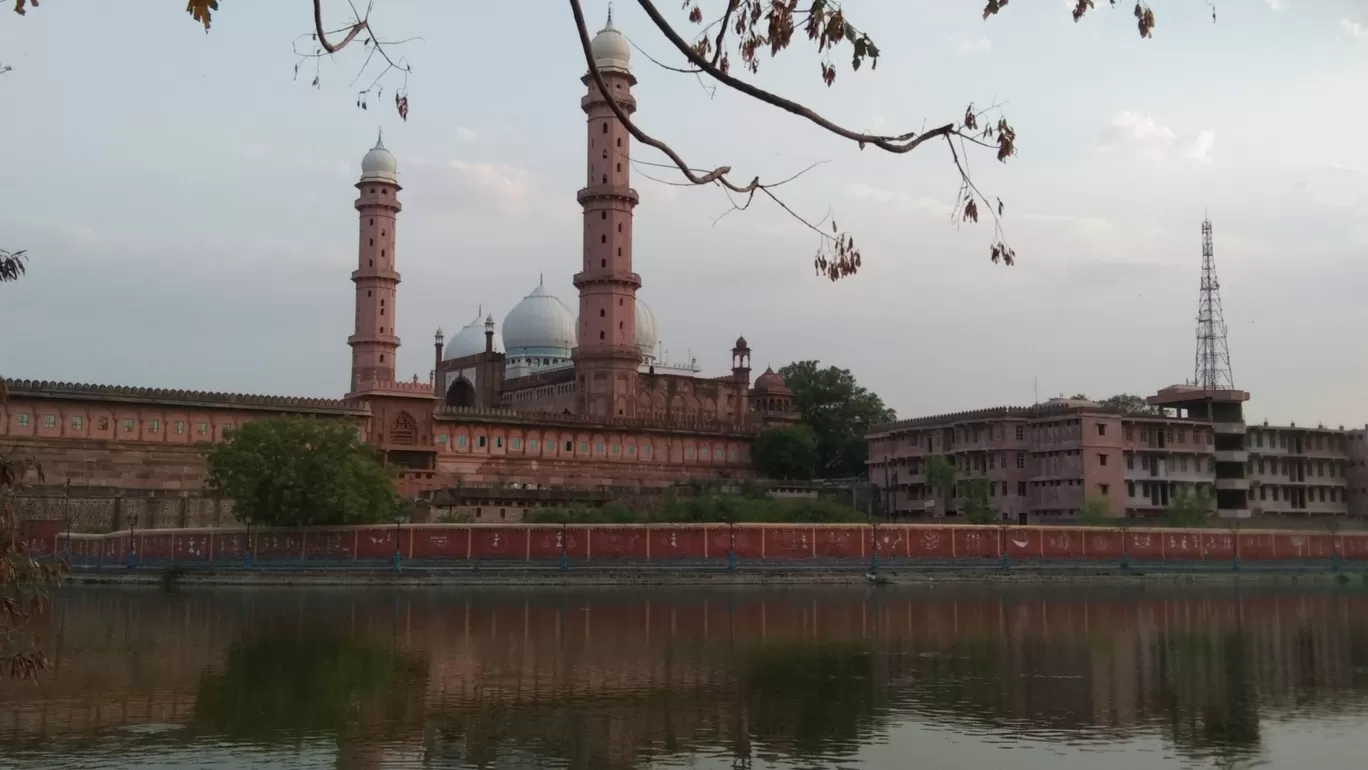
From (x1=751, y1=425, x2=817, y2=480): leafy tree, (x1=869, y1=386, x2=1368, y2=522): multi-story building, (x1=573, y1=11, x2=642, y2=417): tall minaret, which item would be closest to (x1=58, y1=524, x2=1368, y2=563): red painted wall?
(x1=869, y1=386, x2=1368, y2=522): multi-story building

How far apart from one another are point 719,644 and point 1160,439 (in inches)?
1604

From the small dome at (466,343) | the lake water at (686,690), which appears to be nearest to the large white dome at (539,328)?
the small dome at (466,343)

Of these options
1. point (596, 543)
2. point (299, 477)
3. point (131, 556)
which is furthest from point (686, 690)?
point (131, 556)

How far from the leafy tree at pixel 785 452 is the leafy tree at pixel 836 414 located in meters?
4.09

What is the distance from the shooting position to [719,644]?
65.0 ft

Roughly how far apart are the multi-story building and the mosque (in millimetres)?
8723

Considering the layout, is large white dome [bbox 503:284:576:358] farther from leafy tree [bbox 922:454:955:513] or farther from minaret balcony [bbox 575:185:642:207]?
leafy tree [bbox 922:454:955:513]

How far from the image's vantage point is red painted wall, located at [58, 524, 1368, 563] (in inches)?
1373

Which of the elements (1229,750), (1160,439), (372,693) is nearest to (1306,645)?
(1229,750)

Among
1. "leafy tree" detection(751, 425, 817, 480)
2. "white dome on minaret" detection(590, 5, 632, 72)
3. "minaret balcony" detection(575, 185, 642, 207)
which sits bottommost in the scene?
"leafy tree" detection(751, 425, 817, 480)

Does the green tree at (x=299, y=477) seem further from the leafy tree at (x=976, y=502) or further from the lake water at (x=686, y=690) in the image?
the leafy tree at (x=976, y=502)

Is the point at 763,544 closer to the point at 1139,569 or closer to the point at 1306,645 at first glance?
the point at 1139,569

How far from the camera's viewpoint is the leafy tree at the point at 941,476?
5347cm

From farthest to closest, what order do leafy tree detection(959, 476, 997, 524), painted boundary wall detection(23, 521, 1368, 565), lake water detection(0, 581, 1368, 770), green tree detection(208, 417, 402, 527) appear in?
1. leafy tree detection(959, 476, 997, 524)
2. green tree detection(208, 417, 402, 527)
3. painted boundary wall detection(23, 521, 1368, 565)
4. lake water detection(0, 581, 1368, 770)
